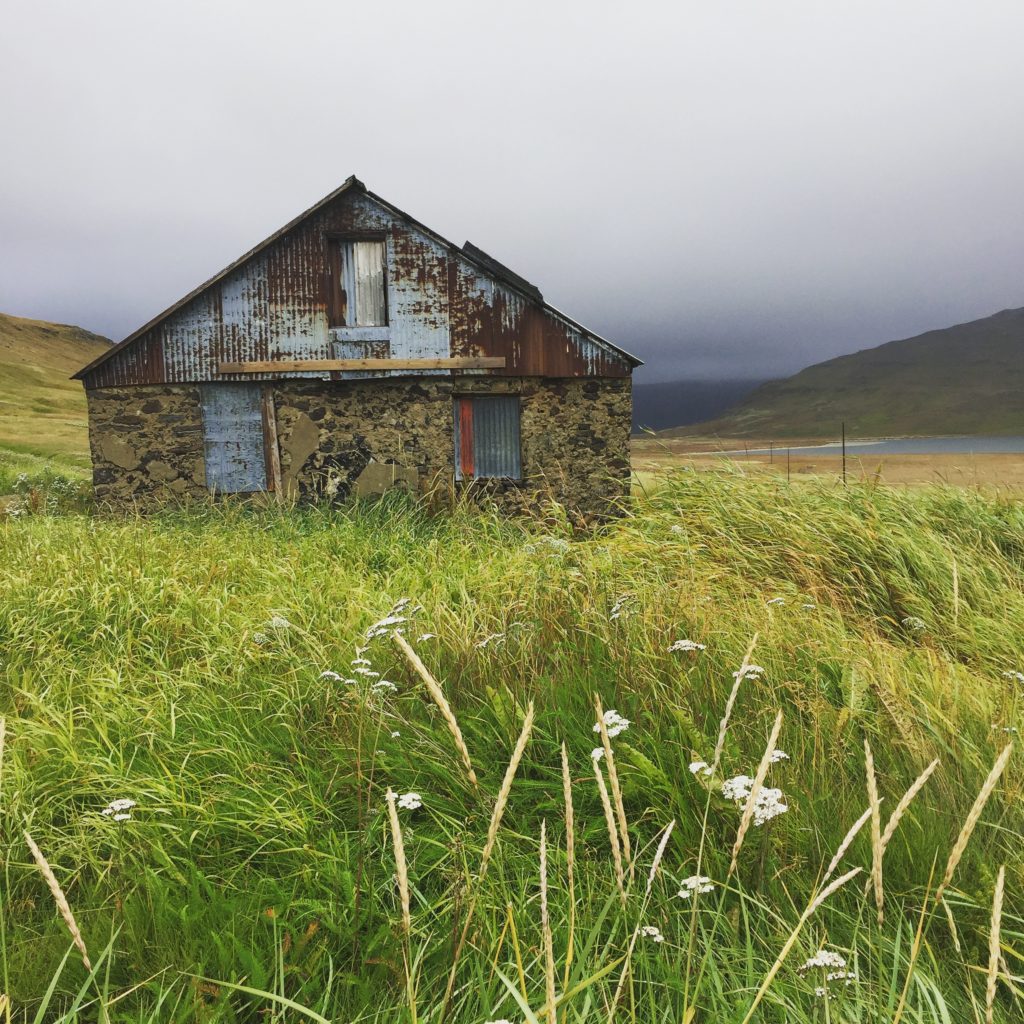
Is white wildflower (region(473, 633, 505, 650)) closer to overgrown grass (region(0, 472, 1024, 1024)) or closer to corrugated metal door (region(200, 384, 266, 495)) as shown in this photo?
overgrown grass (region(0, 472, 1024, 1024))

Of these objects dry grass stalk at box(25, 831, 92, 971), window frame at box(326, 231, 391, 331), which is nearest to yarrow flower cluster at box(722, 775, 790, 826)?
dry grass stalk at box(25, 831, 92, 971)

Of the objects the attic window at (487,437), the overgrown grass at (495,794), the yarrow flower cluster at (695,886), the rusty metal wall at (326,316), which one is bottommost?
the overgrown grass at (495,794)

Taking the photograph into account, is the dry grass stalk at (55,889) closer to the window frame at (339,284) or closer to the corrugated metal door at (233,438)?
the window frame at (339,284)

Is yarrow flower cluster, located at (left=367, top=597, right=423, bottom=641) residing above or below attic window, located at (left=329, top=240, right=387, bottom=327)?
below

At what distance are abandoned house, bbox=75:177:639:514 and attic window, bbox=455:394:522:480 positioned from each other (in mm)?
26

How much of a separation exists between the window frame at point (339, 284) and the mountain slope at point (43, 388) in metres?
19.7

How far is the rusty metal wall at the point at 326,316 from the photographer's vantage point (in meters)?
12.1

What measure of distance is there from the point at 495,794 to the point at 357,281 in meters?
11.5

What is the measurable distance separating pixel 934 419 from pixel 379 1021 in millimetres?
215049

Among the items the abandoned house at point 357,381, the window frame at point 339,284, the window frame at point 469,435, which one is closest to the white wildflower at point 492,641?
the abandoned house at point 357,381

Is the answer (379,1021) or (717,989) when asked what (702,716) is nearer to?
(717,989)

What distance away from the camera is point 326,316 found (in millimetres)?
12188

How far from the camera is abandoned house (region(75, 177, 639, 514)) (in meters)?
Result: 12.1

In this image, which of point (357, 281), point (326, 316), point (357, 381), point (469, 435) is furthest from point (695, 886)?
point (357, 281)
